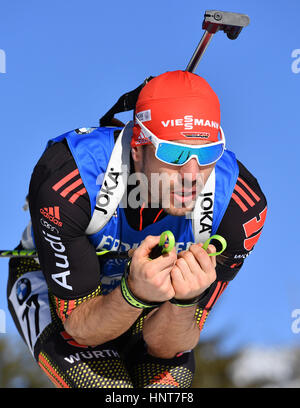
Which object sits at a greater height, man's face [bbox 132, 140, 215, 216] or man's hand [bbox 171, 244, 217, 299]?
man's face [bbox 132, 140, 215, 216]

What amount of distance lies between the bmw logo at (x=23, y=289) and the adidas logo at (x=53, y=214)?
1.33 meters

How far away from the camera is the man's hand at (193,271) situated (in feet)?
11.4

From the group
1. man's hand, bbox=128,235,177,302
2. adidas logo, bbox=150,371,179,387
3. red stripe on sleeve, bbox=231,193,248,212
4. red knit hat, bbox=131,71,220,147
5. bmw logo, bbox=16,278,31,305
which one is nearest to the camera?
man's hand, bbox=128,235,177,302

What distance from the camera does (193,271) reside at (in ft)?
11.4

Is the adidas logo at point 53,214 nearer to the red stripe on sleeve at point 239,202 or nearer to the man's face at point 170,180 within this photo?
the man's face at point 170,180

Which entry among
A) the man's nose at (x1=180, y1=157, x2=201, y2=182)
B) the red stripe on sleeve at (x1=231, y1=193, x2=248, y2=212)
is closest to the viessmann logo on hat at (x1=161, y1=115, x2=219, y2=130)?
the man's nose at (x1=180, y1=157, x2=201, y2=182)

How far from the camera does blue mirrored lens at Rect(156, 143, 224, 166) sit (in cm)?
397

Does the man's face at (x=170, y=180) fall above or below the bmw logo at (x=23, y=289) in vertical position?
above

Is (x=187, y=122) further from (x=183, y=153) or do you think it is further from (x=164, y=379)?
(x=164, y=379)

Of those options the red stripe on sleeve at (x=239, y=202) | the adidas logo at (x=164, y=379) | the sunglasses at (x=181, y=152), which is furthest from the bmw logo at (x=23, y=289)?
the red stripe on sleeve at (x=239, y=202)

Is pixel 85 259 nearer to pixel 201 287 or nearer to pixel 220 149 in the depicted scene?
pixel 201 287

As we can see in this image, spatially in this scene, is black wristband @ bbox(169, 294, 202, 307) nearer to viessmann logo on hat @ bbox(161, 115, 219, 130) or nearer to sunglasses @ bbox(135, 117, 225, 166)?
sunglasses @ bbox(135, 117, 225, 166)

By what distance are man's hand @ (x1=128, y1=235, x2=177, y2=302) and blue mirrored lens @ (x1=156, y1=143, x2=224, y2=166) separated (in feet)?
2.43
